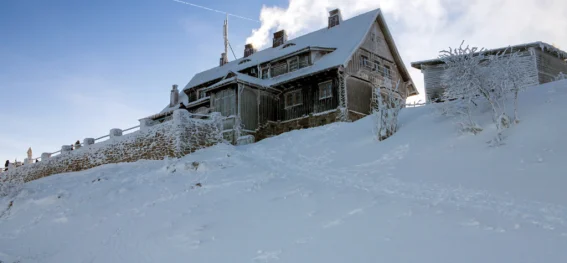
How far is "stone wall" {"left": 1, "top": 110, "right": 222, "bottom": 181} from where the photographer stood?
20.0m

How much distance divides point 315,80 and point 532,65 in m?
11.4

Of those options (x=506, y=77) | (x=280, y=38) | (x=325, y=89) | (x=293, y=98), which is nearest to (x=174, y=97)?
(x=280, y=38)

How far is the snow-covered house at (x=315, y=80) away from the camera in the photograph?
2469 cm

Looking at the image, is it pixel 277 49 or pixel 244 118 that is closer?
pixel 244 118

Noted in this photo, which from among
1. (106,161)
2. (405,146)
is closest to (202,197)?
(405,146)

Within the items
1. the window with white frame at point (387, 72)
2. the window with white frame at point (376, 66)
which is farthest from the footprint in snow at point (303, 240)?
the window with white frame at point (387, 72)

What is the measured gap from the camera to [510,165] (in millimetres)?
11062

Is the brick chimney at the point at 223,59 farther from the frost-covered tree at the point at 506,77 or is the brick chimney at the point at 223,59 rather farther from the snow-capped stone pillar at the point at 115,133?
the frost-covered tree at the point at 506,77

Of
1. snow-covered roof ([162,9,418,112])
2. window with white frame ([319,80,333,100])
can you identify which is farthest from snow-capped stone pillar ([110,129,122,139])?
window with white frame ([319,80,333,100])

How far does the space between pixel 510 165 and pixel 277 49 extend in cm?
2151

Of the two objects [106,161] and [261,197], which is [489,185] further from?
[106,161]

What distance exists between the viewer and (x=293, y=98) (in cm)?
2630

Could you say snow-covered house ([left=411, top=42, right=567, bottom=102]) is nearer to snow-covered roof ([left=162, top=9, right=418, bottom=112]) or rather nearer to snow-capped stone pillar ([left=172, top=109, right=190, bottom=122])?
snow-covered roof ([left=162, top=9, right=418, bottom=112])

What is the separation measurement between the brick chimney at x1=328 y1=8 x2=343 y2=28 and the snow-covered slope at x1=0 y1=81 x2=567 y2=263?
13.2 metres
